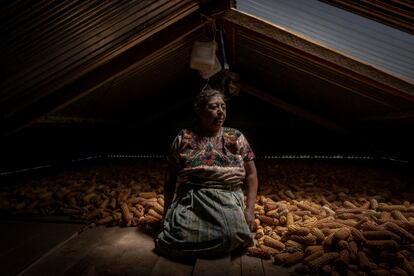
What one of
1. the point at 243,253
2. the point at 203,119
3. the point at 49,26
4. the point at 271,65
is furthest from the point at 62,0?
the point at 271,65

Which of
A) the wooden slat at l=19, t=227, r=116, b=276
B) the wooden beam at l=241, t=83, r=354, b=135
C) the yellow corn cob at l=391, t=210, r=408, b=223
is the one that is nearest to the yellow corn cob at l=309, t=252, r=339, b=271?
the yellow corn cob at l=391, t=210, r=408, b=223

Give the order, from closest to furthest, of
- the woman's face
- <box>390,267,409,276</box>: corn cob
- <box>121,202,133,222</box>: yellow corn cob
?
<box>390,267,409,276</box>: corn cob, the woman's face, <box>121,202,133,222</box>: yellow corn cob

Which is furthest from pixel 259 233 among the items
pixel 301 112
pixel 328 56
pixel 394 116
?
pixel 301 112

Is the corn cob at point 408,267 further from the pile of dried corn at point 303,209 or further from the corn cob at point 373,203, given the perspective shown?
the corn cob at point 373,203

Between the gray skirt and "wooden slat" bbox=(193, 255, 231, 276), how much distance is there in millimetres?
58

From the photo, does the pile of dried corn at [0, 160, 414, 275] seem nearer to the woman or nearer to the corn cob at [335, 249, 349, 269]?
the corn cob at [335, 249, 349, 269]

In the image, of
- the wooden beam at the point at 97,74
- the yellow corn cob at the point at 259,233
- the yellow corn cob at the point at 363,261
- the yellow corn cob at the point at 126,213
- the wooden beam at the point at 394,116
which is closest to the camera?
the yellow corn cob at the point at 363,261

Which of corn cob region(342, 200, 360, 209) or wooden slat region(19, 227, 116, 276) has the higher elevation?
corn cob region(342, 200, 360, 209)

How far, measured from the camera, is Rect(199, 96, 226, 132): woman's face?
2.59 m

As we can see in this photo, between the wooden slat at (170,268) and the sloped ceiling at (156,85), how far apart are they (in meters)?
2.10

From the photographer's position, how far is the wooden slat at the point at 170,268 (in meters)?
2.16

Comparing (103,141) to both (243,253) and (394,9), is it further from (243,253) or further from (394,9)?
(394,9)

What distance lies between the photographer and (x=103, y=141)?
775cm

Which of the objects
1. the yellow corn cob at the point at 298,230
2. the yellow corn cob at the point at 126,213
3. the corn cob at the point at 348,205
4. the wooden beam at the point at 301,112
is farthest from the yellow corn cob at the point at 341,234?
the wooden beam at the point at 301,112
